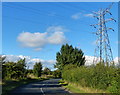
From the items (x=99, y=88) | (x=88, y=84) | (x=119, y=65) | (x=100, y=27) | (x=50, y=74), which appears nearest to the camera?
(x=119, y=65)

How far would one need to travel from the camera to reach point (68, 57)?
2584 inches

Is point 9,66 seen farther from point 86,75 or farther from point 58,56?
point 86,75

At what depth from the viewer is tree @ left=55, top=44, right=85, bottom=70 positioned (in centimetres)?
6588

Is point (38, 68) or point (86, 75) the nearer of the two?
point (86, 75)

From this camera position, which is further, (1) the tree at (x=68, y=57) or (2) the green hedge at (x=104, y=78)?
(1) the tree at (x=68, y=57)

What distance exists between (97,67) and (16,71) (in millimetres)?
31906

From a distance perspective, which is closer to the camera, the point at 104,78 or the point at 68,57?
the point at 104,78

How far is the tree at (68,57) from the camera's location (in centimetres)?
6588

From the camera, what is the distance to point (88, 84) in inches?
951

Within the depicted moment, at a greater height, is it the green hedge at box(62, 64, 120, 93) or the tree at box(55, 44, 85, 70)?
the tree at box(55, 44, 85, 70)

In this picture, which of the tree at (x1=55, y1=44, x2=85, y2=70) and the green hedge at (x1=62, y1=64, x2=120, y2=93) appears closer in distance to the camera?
the green hedge at (x1=62, y1=64, x2=120, y2=93)

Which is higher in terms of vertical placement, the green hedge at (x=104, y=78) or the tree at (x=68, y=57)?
the tree at (x=68, y=57)

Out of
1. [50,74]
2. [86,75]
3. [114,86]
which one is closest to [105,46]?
[86,75]

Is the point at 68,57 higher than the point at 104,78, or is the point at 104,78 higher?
the point at 68,57
